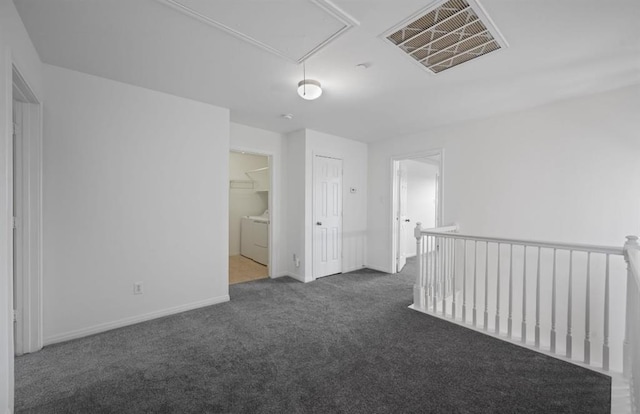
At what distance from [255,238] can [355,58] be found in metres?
3.98

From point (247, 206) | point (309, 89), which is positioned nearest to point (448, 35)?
point (309, 89)

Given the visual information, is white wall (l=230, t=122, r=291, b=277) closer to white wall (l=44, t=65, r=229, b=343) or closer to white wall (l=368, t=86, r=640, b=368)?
white wall (l=44, t=65, r=229, b=343)

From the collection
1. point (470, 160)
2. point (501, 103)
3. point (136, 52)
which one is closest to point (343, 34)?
point (136, 52)

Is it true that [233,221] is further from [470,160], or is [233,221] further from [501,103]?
[501,103]

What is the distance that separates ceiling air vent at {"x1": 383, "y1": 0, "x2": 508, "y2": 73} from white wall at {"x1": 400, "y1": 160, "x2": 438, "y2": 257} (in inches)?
156

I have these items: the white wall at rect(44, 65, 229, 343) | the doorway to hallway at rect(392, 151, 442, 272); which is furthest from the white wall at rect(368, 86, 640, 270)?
the white wall at rect(44, 65, 229, 343)

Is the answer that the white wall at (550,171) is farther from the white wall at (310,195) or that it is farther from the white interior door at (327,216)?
the white interior door at (327,216)

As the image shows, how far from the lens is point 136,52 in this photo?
202 centimetres

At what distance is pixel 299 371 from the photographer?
6.15 ft

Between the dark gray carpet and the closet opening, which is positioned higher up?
the closet opening

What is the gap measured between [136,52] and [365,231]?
4137 millimetres

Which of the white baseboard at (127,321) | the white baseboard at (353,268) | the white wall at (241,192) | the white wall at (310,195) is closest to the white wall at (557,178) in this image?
the white wall at (310,195)

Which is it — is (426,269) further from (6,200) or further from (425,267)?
(6,200)

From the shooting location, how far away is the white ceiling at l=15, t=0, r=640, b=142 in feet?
5.22
